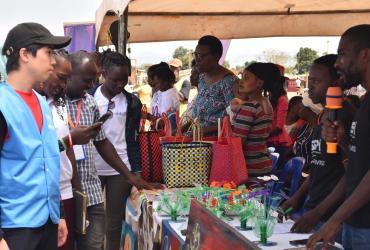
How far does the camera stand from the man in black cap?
2342 mm

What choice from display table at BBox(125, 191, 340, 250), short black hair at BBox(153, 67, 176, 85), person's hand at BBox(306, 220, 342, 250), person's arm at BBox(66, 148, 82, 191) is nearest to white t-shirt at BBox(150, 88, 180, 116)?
short black hair at BBox(153, 67, 176, 85)

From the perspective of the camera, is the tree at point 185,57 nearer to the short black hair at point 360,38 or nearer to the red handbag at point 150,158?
the red handbag at point 150,158

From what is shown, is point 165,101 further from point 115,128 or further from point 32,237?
point 32,237

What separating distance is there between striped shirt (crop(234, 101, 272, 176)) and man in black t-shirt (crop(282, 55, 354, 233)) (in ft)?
2.80

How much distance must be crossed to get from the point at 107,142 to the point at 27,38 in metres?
1.49

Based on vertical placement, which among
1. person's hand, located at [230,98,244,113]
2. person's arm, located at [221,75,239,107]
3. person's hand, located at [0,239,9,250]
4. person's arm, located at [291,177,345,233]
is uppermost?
person's arm, located at [221,75,239,107]

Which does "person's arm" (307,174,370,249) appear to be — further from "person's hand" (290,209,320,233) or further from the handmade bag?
the handmade bag

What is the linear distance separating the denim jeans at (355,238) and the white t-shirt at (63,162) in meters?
1.62

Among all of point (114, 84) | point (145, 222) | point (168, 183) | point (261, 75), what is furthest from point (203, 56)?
point (145, 222)

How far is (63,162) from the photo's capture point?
308 cm

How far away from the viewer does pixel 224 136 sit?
12.2 feet

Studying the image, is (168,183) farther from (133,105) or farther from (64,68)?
(64,68)

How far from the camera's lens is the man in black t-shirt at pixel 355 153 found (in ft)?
6.70

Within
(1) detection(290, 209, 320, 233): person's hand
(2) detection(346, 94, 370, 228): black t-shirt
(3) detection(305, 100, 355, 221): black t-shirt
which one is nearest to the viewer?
(2) detection(346, 94, 370, 228): black t-shirt
